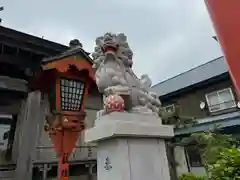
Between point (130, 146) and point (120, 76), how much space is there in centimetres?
71

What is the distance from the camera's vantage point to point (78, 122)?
286cm

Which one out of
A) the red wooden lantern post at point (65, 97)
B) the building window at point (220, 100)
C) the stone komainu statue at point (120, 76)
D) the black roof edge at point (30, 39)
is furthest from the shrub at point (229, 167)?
the building window at point (220, 100)

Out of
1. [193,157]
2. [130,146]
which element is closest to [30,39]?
[130,146]

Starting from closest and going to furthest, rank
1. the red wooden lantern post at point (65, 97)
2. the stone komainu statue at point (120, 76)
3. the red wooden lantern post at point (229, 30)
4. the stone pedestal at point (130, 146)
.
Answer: the red wooden lantern post at point (229, 30)
the stone pedestal at point (130, 146)
the stone komainu statue at point (120, 76)
the red wooden lantern post at point (65, 97)

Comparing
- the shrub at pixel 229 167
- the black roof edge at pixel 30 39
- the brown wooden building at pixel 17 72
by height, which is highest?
the black roof edge at pixel 30 39

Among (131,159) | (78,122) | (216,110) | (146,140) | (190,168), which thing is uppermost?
(216,110)

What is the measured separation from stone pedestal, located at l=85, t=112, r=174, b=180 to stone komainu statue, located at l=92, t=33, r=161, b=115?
0.67 feet

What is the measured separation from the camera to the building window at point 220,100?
11.6 m

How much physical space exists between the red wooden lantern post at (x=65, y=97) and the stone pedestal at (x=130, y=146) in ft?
2.55

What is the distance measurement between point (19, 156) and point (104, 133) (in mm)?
3351

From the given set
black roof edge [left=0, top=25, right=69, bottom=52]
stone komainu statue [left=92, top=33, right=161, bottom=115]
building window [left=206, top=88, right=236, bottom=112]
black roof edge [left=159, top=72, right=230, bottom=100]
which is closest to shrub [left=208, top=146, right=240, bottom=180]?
stone komainu statue [left=92, top=33, right=161, bottom=115]

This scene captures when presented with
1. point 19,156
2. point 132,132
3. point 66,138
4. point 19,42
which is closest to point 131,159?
point 132,132

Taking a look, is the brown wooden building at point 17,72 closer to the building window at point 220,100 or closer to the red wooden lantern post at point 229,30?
the red wooden lantern post at point 229,30

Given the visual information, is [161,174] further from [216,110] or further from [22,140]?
[216,110]
